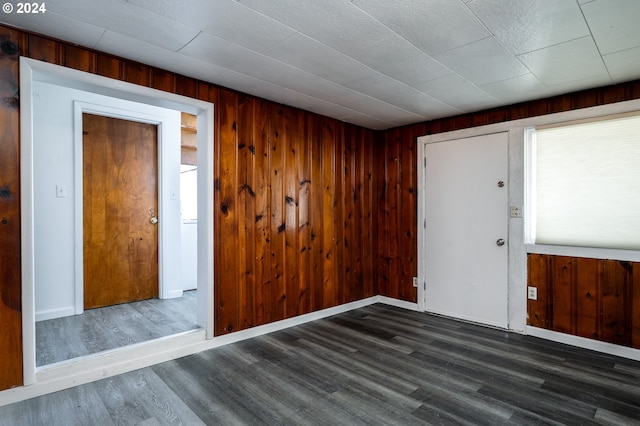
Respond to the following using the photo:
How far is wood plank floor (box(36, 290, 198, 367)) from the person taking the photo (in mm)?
2801

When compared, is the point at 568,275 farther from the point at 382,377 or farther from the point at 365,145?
the point at 365,145

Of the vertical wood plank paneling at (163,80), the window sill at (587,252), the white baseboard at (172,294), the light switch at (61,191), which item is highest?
the vertical wood plank paneling at (163,80)

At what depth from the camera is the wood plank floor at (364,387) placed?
6.53 feet

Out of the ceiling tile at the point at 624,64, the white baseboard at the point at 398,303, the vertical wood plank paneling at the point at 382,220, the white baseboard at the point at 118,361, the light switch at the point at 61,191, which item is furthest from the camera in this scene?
the vertical wood plank paneling at the point at 382,220

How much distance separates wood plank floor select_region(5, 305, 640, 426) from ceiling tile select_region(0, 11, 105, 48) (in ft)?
7.67

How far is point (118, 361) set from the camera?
8.27 feet

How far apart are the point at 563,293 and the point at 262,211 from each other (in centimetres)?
303

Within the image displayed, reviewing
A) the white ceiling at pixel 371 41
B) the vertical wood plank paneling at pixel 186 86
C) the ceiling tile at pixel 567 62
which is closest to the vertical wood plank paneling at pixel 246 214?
the white ceiling at pixel 371 41

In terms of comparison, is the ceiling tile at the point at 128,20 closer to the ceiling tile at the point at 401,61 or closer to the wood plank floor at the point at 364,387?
the ceiling tile at the point at 401,61

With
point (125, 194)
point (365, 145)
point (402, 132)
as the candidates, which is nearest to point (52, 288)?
point (125, 194)

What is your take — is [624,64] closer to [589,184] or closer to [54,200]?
[589,184]

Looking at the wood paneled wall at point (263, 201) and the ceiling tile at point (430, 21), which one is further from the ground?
the ceiling tile at point (430, 21)

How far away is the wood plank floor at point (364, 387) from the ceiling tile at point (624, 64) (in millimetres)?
2345

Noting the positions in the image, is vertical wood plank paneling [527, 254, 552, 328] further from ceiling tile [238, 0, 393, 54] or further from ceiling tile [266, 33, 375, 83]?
ceiling tile [238, 0, 393, 54]
